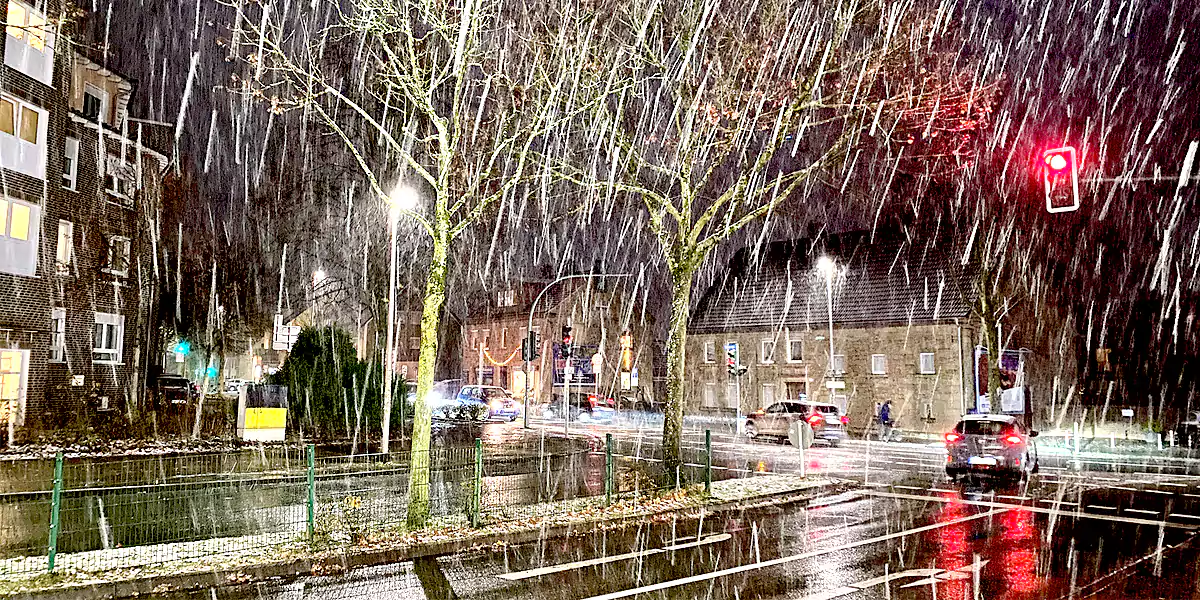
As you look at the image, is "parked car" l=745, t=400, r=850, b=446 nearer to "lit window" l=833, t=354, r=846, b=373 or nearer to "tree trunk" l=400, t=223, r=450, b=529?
"lit window" l=833, t=354, r=846, b=373

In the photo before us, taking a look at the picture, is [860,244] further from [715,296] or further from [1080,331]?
[1080,331]

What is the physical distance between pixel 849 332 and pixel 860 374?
2263 millimetres

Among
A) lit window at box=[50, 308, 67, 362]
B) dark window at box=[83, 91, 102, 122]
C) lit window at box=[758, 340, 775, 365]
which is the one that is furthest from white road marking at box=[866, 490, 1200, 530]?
lit window at box=[758, 340, 775, 365]

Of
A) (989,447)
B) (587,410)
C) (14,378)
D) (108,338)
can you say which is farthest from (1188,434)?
(14,378)

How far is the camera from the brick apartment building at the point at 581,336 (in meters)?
65.4

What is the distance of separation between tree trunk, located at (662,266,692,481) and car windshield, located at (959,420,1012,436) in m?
7.07

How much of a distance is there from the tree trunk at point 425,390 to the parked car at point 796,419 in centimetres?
2010

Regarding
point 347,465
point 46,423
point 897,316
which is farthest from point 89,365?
point 897,316

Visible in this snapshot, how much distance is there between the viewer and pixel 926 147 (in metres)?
17.4

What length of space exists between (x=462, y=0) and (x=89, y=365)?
859 inches

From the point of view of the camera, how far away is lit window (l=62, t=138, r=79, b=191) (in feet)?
92.8

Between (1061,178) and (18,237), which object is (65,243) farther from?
(1061,178)

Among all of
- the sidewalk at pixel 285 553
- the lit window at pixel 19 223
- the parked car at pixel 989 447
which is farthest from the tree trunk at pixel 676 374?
the lit window at pixel 19 223

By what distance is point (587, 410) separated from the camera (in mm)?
51469
